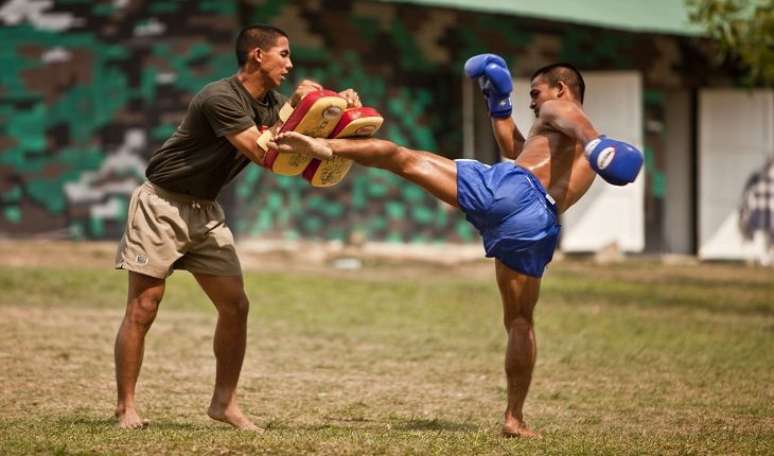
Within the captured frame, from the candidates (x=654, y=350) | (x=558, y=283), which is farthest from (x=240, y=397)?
(x=558, y=283)

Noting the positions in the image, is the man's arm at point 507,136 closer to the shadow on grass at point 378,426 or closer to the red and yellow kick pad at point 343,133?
the red and yellow kick pad at point 343,133

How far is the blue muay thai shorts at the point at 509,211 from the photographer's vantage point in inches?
282

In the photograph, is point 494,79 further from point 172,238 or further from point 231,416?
point 231,416

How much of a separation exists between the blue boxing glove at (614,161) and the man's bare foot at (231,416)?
2.24 m

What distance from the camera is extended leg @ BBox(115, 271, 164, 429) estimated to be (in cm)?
732

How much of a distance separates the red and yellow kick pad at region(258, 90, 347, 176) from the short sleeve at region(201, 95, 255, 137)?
148mm

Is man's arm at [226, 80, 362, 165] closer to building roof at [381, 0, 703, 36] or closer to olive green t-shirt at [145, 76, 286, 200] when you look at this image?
olive green t-shirt at [145, 76, 286, 200]

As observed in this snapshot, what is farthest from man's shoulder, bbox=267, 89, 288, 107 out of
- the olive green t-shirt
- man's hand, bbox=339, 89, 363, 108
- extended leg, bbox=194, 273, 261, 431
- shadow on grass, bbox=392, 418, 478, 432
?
shadow on grass, bbox=392, 418, 478, 432

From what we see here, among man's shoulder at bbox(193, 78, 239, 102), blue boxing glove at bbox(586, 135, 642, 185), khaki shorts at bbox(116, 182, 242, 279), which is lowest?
khaki shorts at bbox(116, 182, 242, 279)

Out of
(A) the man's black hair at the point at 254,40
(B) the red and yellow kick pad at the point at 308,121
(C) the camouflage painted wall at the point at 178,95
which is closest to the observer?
(B) the red and yellow kick pad at the point at 308,121

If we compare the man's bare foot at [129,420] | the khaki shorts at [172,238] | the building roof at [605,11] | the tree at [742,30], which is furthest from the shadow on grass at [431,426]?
the building roof at [605,11]

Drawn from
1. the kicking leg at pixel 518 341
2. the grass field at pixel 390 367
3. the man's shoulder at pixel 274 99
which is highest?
the man's shoulder at pixel 274 99

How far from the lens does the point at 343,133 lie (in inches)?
280

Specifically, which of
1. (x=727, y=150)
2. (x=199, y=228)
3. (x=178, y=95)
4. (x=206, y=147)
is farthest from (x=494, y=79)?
(x=727, y=150)
